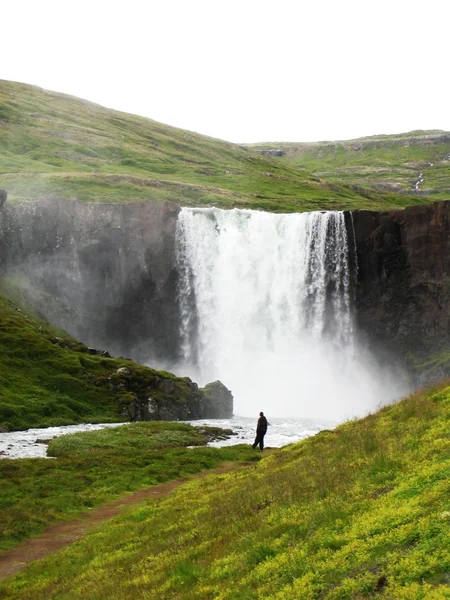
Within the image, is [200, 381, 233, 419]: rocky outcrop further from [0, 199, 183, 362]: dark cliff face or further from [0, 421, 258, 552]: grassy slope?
[0, 199, 183, 362]: dark cliff face

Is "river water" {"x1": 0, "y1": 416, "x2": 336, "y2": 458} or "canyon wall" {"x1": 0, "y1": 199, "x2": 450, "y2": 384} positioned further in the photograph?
"canyon wall" {"x1": 0, "y1": 199, "x2": 450, "y2": 384}

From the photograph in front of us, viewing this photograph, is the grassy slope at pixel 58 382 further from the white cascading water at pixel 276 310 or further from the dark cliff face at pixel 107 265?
the white cascading water at pixel 276 310

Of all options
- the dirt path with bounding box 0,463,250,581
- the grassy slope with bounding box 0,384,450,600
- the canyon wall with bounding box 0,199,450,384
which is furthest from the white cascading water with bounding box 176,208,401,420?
the grassy slope with bounding box 0,384,450,600

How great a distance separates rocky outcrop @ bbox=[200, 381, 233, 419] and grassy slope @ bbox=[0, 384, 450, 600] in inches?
1772

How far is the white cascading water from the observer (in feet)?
288

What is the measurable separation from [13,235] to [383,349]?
5421 centimetres

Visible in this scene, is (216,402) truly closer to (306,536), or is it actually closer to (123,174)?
(306,536)

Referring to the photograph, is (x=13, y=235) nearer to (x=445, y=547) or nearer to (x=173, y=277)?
(x=173, y=277)

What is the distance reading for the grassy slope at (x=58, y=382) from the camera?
55.7 meters

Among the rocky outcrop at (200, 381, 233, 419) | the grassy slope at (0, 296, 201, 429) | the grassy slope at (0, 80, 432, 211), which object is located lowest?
the rocky outcrop at (200, 381, 233, 419)

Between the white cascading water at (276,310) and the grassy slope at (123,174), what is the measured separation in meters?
26.5

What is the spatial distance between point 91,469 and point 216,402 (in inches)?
1342

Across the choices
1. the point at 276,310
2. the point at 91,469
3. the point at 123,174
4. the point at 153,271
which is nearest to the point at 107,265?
the point at 153,271

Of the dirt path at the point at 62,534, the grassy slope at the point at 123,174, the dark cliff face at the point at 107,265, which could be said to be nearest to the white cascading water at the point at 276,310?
the dark cliff face at the point at 107,265
